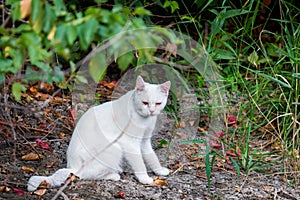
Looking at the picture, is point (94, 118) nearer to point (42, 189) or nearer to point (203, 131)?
point (42, 189)

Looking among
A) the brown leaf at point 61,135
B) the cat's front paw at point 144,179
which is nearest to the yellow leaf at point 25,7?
the cat's front paw at point 144,179

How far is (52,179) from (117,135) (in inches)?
14.7

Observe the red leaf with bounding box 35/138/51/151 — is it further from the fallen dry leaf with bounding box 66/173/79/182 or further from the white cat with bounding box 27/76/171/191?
the fallen dry leaf with bounding box 66/173/79/182

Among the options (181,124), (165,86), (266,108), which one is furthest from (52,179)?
(266,108)

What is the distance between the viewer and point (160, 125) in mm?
3158

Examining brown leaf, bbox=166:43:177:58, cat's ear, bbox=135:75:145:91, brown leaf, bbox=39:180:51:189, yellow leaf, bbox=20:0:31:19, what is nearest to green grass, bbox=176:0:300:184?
brown leaf, bbox=166:43:177:58

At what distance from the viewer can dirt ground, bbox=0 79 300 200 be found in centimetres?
247

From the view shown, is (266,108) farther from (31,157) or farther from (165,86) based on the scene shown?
(31,157)

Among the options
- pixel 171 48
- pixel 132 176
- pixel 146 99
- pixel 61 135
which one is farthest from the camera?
pixel 171 48

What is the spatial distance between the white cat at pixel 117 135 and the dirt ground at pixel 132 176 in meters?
0.06

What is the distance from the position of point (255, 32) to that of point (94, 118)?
6.40 ft

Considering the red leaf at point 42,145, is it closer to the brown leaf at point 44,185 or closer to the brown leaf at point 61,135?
the brown leaf at point 61,135

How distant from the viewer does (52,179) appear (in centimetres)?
245

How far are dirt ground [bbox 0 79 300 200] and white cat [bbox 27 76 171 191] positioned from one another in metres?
0.06
